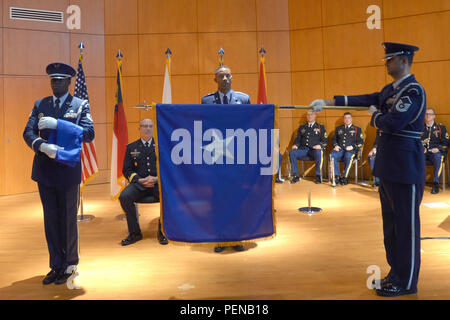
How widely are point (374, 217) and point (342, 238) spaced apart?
107cm

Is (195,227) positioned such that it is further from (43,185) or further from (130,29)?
(130,29)

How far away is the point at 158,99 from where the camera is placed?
8.58 m

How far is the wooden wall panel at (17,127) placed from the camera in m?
7.25

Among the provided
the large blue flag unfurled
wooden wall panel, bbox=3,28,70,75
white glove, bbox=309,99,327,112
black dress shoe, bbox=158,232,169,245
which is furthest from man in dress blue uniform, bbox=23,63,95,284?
wooden wall panel, bbox=3,28,70,75

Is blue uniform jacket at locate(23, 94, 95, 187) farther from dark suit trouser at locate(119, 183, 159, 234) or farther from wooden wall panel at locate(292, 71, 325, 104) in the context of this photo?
wooden wall panel at locate(292, 71, 325, 104)

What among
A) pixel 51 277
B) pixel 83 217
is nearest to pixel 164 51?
pixel 83 217

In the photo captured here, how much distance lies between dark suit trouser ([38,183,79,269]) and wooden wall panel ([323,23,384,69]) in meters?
6.58

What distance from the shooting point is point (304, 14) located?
336 inches

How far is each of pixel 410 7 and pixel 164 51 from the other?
4.81 meters

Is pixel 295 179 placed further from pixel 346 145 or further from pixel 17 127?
pixel 17 127

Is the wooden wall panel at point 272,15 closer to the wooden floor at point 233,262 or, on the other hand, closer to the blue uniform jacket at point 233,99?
the wooden floor at point 233,262

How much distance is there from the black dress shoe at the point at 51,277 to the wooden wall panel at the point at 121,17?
6.48 metres

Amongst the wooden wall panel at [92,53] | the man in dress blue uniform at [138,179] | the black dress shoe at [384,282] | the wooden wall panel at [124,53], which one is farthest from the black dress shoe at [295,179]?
the black dress shoe at [384,282]

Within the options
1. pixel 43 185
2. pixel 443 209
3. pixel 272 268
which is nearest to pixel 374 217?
pixel 443 209
